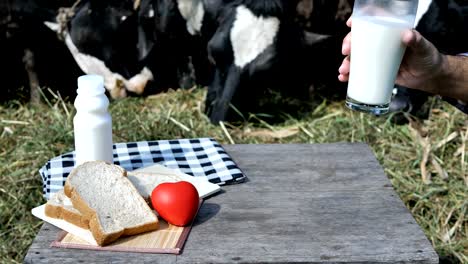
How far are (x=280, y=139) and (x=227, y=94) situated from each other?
13.8 inches

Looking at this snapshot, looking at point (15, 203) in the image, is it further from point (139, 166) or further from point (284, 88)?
point (284, 88)

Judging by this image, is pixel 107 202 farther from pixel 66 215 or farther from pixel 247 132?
pixel 247 132

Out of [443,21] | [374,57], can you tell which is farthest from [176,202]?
[443,21]

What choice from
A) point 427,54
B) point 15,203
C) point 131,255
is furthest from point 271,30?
point 131,255

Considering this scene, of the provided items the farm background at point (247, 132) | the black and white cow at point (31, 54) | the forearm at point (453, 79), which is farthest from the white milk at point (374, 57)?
the black and white cow at point (31, 54)

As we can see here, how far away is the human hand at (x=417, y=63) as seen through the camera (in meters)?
1.76

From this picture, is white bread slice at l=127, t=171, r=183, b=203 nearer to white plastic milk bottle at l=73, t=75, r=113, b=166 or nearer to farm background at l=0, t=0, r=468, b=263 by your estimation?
white plastic milk bottle at l=73, t=75, r=113, b=166

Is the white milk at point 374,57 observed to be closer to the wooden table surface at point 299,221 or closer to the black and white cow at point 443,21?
the wooden table surface at point 299,221

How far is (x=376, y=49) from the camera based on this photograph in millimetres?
1724

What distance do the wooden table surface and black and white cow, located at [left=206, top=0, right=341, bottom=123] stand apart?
51.4 inches

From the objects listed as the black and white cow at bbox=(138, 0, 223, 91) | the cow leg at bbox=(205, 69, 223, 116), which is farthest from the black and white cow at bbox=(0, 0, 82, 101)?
the cow leg at bbox=(205, 69, 223, 116)

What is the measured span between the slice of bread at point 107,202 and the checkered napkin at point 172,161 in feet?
0.46

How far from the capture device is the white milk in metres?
1.69

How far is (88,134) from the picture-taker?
1.83 m
